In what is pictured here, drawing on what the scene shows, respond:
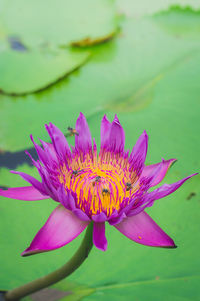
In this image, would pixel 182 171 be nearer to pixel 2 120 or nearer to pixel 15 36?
pixel 2 120

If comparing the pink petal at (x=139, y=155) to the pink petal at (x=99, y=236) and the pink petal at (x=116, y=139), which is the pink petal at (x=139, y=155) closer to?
the pink petal at (x=116, y=139)

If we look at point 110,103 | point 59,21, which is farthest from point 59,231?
point 59,21

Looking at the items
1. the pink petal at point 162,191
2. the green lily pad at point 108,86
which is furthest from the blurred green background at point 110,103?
the pink petal at point 162,191

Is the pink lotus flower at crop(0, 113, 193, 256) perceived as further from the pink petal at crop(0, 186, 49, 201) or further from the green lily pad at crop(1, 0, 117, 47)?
the green lily pad at crop(1, 0, 117, 47)

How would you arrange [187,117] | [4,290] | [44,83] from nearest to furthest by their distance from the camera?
[4,290]
[187,117]
[44,83]

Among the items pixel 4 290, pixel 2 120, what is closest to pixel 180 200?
pixel 4 290

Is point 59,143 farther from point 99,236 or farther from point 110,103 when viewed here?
point 110,103
